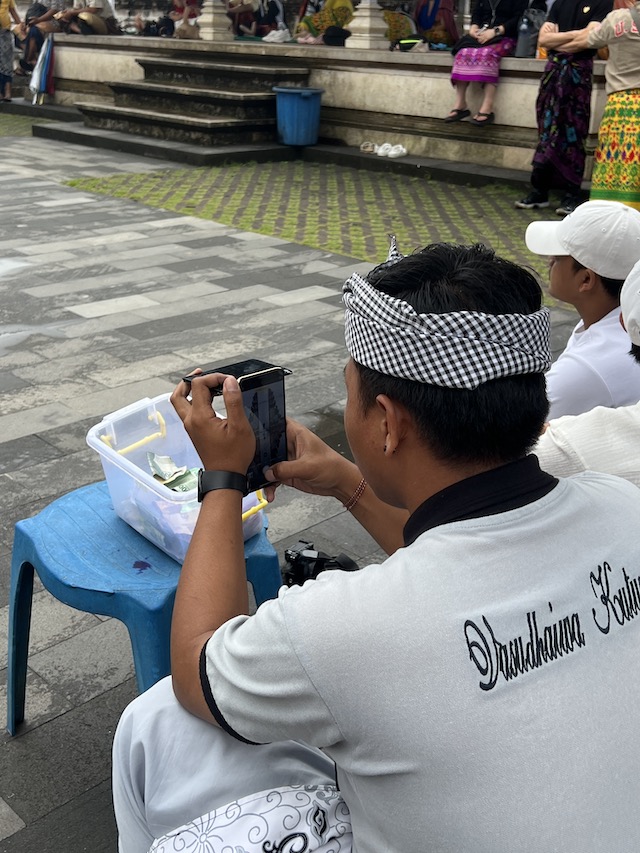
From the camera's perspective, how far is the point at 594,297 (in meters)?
2.80

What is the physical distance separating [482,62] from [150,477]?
937 centimetres

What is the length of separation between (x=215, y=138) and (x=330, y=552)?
31.0 ft

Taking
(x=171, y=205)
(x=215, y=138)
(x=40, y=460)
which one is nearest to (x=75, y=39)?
(x=215, y=138)

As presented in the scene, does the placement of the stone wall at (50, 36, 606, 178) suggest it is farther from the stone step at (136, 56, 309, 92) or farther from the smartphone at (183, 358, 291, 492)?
the smartphone at (183, 358, 291, 492)

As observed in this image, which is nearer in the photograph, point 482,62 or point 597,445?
point 597,445

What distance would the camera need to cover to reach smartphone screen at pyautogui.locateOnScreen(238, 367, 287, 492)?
5.82ft

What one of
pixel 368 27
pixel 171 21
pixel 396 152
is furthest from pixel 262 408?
pixel 171 21

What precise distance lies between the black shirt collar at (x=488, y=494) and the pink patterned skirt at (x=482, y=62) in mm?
9914

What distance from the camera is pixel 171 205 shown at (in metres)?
9.20

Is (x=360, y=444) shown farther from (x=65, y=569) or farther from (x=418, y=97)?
(x=418, y=97)

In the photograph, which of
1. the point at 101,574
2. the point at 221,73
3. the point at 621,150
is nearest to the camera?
the point at 101,574

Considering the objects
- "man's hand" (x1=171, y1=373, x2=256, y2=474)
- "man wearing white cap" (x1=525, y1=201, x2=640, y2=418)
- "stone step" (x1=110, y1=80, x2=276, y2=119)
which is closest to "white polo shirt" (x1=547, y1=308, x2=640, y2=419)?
"man wearing white cap" (x1=525, y1=201, x2=640, y2=418)

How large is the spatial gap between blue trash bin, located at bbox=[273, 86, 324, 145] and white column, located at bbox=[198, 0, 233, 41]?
3.58 m

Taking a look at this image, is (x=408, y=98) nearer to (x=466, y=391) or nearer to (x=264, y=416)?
(x=264, y=416)
